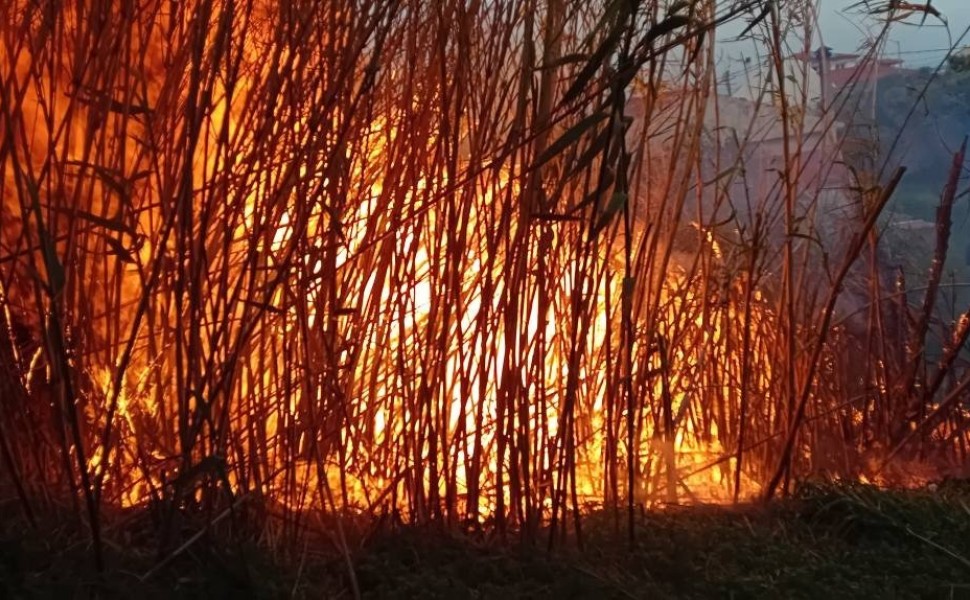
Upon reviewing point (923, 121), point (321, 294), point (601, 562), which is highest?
point (923, 121)

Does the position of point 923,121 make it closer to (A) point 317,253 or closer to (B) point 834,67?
(B) point 834,67

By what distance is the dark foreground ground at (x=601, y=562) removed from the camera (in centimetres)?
114

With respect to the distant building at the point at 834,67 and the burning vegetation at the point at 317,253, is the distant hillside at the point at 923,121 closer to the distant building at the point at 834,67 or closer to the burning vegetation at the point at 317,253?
the distant building at the point at 834,67

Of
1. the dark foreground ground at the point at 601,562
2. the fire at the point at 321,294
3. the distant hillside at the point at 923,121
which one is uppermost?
the distant hillside at the point at 923,121

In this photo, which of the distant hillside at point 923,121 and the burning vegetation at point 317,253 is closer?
the burning vegetation at point 317,253

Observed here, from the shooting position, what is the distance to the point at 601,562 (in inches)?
51.9

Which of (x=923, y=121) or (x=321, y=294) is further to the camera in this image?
(x=923, y=121)

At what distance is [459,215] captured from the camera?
1.33 m

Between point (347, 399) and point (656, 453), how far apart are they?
64 cm

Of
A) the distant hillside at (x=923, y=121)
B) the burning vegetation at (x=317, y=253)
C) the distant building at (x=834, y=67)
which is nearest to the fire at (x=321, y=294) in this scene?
the burning vegetation at (x=317, y=253)

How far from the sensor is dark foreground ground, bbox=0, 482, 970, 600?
3.75 feet

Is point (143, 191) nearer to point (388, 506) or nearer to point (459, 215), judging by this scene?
point (459, 215)

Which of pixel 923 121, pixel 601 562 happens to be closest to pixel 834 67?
pixel 923 121

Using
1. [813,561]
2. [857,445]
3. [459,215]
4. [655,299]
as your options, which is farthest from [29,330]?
[857,445]
